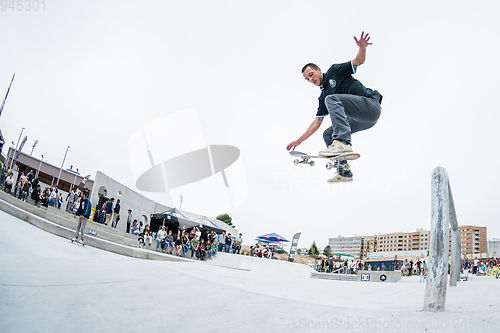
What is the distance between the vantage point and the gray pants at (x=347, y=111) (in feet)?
13.6

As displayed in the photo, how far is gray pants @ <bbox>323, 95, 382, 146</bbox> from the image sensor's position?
4.14 m

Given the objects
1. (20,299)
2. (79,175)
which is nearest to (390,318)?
(20,299)

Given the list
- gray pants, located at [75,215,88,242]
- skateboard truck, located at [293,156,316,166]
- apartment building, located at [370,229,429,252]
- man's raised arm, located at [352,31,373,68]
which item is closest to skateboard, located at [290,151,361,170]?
skateboard truck, located at [293,156,316,166]

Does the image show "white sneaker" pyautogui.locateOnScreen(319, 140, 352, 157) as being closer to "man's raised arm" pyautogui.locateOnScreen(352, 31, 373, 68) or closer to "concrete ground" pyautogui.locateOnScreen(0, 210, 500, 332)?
"man's raised arm" pyautogui.locateOnScreen(352, 31, 373, 68)

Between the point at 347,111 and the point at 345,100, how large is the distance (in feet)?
0.53

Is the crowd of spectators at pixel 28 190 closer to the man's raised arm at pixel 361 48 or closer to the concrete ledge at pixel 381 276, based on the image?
the man's raised arm at pixel 361 48

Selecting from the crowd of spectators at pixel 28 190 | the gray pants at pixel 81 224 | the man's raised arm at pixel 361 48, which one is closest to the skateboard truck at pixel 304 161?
the man's raised arm at pixel 361 48

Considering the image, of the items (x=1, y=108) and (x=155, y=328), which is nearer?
(x=155, y=328)

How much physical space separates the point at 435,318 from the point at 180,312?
1.85 m

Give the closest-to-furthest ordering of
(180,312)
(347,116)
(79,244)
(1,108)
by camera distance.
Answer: (180,312), (347,116), (79,244), (1,108)

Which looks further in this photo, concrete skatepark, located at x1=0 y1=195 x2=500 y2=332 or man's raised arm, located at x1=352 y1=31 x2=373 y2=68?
man's raised arm, located at x1=352 y1=31 x2=373 y2=68

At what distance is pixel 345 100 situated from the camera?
4156 mm

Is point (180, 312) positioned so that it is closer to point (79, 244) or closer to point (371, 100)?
point (371, 100)

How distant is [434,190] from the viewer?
2746 millimetres
